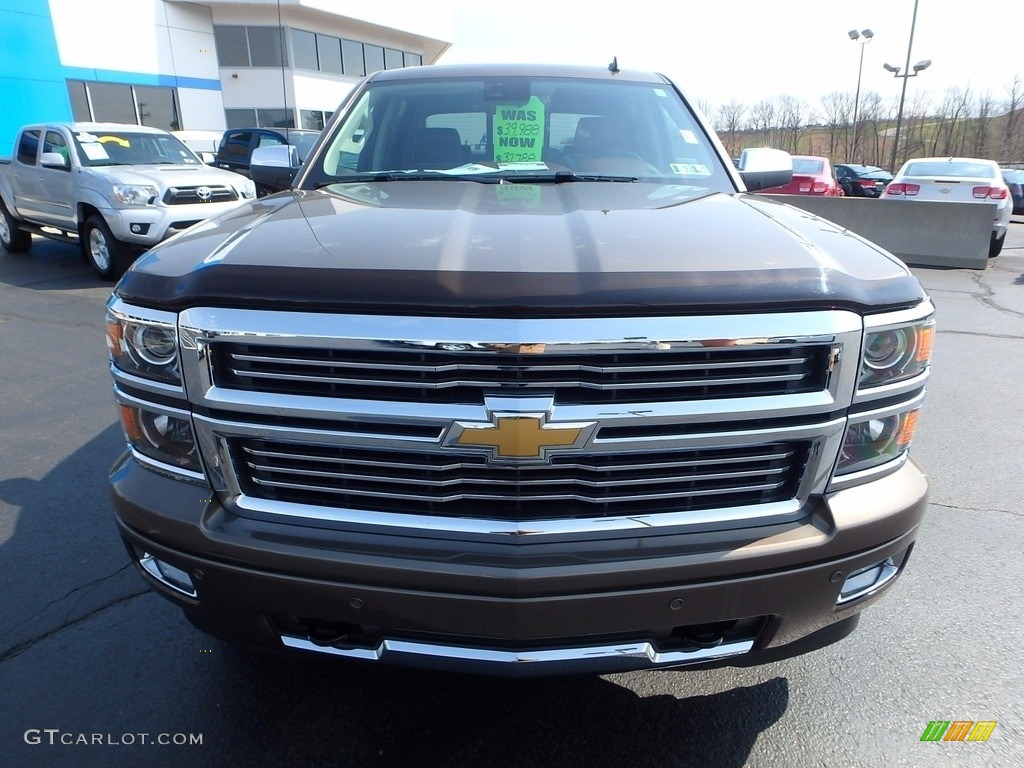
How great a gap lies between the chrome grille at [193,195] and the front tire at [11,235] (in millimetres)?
4194

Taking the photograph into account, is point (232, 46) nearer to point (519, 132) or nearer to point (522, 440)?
point (519, 132)

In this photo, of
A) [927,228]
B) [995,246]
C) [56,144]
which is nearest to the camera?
[56,144]

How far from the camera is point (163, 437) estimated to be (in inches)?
70.2

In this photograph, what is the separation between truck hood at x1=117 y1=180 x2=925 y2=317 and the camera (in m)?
1.55

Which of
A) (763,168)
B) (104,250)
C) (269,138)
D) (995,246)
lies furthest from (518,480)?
(269,138)

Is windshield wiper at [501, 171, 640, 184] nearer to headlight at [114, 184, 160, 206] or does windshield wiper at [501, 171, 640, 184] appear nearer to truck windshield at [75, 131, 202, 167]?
headlight at [114, 184, 160, 206]

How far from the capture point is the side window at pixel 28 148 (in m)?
10.2

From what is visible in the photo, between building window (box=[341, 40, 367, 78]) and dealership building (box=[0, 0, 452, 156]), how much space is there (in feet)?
0.16

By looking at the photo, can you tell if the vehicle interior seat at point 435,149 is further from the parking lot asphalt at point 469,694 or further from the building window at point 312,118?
the building window at point 312,118

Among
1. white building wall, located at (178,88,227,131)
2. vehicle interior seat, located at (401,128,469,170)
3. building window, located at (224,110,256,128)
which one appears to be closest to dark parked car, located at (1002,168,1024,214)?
vehicle interior seat, located at (401,128,469,170)

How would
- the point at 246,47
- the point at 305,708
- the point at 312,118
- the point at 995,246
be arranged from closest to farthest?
the point at 305,708, the point at 995,246, the point at 246,47, the point at 312,118

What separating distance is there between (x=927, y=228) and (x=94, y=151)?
12.2 m

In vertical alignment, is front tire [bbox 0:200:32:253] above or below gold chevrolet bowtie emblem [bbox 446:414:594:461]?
below

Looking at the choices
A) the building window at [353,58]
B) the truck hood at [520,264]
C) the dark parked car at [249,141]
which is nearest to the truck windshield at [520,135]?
the truck hood at [520,264]
